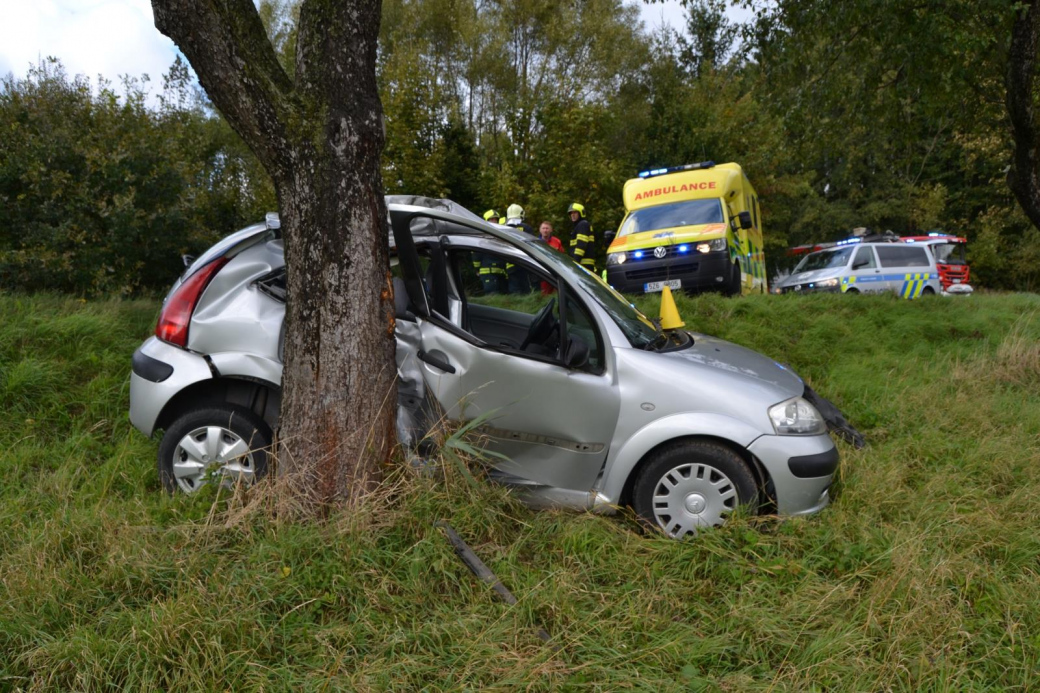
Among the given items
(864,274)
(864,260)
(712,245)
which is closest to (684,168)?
(712,245)

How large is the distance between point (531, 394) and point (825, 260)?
15.5 meters

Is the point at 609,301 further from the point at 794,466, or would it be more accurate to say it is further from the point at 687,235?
the point at 687,235

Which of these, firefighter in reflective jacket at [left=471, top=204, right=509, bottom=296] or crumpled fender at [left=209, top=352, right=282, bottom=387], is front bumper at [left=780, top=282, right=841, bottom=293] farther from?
crumpled fender at [left=209, top=352, right=282, bottom=387]

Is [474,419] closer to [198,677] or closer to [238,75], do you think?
[198,677]

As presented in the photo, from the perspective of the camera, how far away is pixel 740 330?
8.08 meters

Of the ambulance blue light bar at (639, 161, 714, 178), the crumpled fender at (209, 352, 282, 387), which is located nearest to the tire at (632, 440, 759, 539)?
the crumpled fender at (209, 352, 282, 387)

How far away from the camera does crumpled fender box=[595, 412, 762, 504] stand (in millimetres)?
3904

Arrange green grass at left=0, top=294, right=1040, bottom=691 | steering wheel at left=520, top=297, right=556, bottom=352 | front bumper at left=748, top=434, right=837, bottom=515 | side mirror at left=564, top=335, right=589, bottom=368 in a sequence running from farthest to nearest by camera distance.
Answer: steering wheel at left=520, top=297, right=556, bottom=352 → side mirror at left=564, top=335, right=589, bottom=368 → front bumper at left=748, top=434, right=837, bottom=515 → green grass at left=0, top=294, right=1040, bottom=691

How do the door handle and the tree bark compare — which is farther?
the tree bark

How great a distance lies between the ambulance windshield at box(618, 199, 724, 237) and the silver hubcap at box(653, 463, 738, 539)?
7.96m

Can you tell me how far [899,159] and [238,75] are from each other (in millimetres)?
30167

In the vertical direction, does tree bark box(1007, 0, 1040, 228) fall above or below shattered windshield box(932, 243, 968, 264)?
above

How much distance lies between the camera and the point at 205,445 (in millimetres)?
4129

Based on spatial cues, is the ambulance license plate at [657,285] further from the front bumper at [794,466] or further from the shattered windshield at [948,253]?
the shattered windshield at [948,253]
